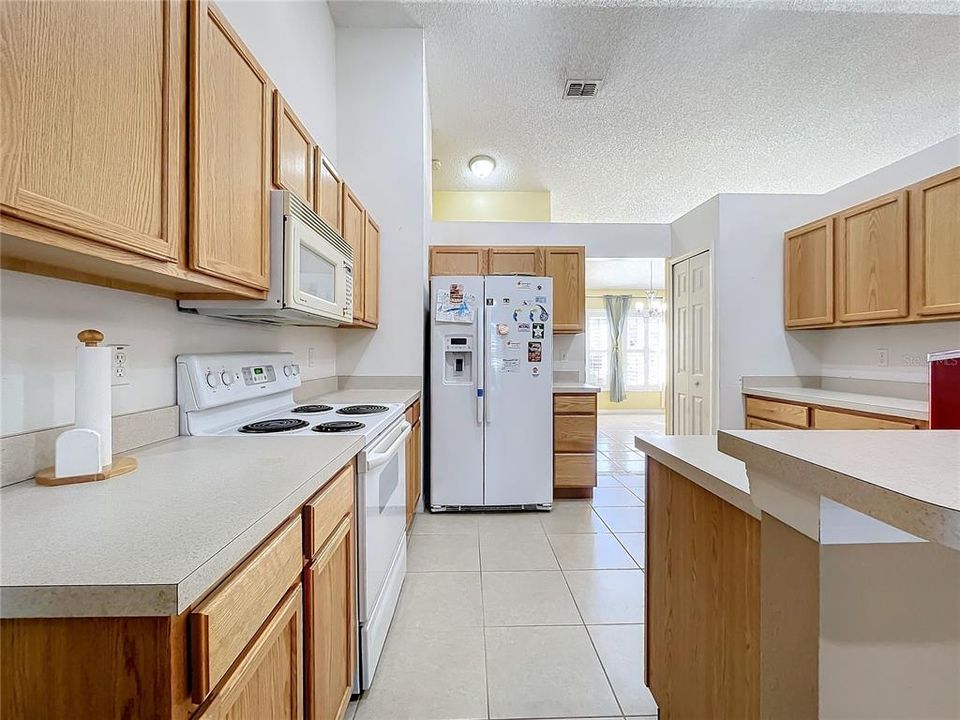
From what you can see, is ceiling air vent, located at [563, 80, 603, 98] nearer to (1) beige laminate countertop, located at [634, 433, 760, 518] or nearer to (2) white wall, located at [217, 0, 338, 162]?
(2) white wall, located at [217, 0, 338, 162]

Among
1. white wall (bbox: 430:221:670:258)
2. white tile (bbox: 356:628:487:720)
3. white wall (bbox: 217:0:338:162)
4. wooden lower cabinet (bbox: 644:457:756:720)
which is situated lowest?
white tile (bbox: 356:628:487:720)

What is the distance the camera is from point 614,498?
144 inches

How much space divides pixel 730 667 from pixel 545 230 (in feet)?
12.9

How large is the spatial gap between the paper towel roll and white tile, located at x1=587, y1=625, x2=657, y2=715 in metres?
1.67

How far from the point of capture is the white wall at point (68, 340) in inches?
37.6

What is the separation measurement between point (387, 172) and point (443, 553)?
258cm

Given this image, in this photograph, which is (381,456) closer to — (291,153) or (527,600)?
(527,600)

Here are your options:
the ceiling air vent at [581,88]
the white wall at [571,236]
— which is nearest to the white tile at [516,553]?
the white wall at [571,236]

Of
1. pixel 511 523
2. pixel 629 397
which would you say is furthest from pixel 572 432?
pixel 629 397

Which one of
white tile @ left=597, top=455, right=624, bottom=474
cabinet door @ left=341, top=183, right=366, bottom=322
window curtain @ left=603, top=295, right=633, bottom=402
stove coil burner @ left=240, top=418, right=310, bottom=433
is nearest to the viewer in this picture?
stove coil burner @ left=240, top=418, right=310, bottom=433

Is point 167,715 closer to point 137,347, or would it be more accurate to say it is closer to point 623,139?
point 137,347

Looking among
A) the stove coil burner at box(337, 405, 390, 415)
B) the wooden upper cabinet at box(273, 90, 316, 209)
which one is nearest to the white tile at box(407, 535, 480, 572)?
the stove coil burner at box(337, 405, 390, 415)

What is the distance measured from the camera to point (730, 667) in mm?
936

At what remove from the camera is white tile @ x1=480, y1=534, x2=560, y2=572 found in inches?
97.0
